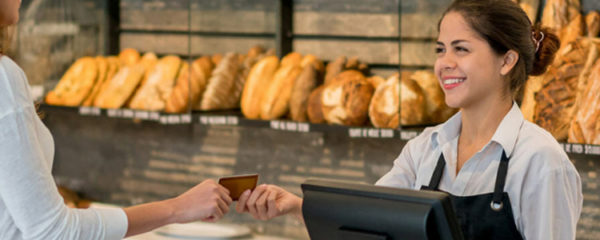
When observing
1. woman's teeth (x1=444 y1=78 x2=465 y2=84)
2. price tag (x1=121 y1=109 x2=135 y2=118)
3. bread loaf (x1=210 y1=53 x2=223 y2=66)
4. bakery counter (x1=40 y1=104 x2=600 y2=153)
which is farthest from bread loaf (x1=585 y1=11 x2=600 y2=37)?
price tag (x1=121 y1=109 x2=135 y2=118)

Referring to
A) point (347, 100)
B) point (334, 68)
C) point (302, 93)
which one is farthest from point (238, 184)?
point (334, 68)

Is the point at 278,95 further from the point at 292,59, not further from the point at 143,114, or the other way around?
the point at 143,114

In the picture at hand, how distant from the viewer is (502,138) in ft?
5.36

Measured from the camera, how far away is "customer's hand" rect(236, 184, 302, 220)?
207 cm

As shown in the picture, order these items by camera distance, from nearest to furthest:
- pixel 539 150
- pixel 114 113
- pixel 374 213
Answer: pixel 374 213 → pixel 539 150 → pixel 114 113

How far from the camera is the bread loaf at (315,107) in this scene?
288cm

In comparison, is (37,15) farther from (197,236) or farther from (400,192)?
(400,192)

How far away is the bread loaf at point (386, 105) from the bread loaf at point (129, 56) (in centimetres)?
158

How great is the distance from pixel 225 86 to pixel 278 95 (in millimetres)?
330

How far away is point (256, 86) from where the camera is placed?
10.3 ft

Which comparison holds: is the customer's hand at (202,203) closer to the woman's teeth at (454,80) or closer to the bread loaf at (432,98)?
the woman's teeth at (454,80)

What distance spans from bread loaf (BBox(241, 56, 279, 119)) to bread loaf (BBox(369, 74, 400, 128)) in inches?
22.1

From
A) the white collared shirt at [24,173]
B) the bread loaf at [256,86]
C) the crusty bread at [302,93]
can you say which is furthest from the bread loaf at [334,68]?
the white collared shirt at [24,173]

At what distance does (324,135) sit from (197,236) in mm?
732
